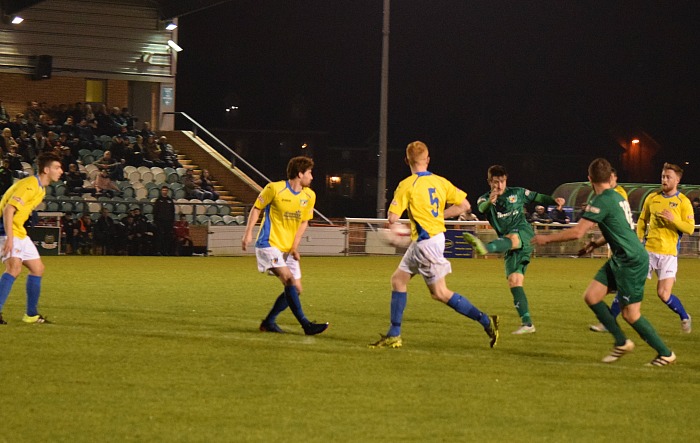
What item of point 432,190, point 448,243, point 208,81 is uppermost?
point 208,81

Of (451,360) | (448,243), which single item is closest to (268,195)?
(451,360)

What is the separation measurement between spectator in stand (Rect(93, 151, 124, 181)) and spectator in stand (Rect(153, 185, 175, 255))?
3061 mm

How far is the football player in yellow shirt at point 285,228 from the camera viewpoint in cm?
1079

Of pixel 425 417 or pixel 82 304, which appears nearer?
pixel 425 417

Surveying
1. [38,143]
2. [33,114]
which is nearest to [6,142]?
[38,143]

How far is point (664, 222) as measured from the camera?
40.6 feet

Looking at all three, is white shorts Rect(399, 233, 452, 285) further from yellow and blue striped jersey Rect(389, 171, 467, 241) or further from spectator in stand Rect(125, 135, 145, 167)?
spectator in stand Rect(125, 135, 145, 167)

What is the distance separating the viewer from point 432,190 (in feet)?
32.7

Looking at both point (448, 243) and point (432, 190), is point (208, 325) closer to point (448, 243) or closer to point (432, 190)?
point (432, 190)

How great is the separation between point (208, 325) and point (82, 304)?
2879 millimetres

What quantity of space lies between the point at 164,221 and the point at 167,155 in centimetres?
671

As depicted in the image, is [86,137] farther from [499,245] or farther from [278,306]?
[499,245]

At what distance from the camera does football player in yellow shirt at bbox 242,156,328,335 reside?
1079 centimetres

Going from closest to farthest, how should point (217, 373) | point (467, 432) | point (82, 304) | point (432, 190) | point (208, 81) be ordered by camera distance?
point (467, 432) < point (217, 373) < point (432, 190) < point (82, 304) < point (208, 81)
